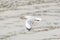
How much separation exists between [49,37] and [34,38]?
24 centimetres

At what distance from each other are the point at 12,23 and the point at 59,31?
3.44ft

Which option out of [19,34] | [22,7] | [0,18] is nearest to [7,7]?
[22,7]

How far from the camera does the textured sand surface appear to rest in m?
4.62

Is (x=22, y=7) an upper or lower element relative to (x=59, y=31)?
upper

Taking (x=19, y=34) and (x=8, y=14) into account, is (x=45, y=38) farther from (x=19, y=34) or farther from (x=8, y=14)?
(x=8, y=14)

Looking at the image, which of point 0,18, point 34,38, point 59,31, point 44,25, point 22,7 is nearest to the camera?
point 34,38

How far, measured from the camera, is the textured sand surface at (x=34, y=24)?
462 cm

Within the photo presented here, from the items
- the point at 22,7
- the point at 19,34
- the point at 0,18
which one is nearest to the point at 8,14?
the point at 0,18

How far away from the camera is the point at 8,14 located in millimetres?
6191

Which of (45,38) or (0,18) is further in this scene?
(0,18)

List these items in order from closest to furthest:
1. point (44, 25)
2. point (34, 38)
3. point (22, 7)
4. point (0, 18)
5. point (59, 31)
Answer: point (34, 38) < point (59, 31) < point (44, 25) < point (0, 18) < point (22, 7)

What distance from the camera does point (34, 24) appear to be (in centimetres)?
521

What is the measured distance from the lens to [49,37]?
455cm

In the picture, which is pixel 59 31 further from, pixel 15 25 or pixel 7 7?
pixel 7 7
